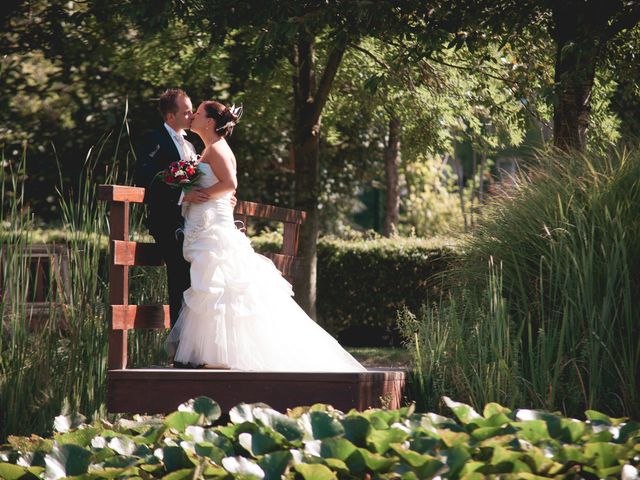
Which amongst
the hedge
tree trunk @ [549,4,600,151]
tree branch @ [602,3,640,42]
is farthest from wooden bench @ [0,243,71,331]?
→ the hedge

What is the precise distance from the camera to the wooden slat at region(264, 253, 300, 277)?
7.53 meters

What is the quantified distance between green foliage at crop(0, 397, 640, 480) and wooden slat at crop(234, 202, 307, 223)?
359cm

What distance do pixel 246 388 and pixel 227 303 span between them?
711 mm

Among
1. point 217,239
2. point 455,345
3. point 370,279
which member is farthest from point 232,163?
point 370,279

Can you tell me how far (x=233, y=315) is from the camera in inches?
237

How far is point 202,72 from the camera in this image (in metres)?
11.4

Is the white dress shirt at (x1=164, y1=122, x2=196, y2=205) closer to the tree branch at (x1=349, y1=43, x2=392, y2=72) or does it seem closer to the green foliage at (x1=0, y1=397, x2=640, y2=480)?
the green foliage at (x1=0, y1=397, x2=640, y2=480)

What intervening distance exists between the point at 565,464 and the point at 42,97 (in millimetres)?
11987

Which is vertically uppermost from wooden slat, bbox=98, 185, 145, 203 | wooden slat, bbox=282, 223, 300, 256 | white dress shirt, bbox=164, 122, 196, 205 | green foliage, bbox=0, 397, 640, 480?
white dress shirt, bbox=164, 122, 196, 205

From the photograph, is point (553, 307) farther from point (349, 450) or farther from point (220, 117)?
point (349, 450)

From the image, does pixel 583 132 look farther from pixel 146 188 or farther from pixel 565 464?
pixel 565 464

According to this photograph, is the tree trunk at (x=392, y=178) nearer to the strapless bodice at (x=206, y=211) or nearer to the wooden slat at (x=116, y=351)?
the strapless bodice at (x=206, y=211)

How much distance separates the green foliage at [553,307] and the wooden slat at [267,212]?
160 centimetres

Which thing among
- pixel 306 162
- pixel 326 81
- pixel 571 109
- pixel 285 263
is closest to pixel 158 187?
pixel 285 263
